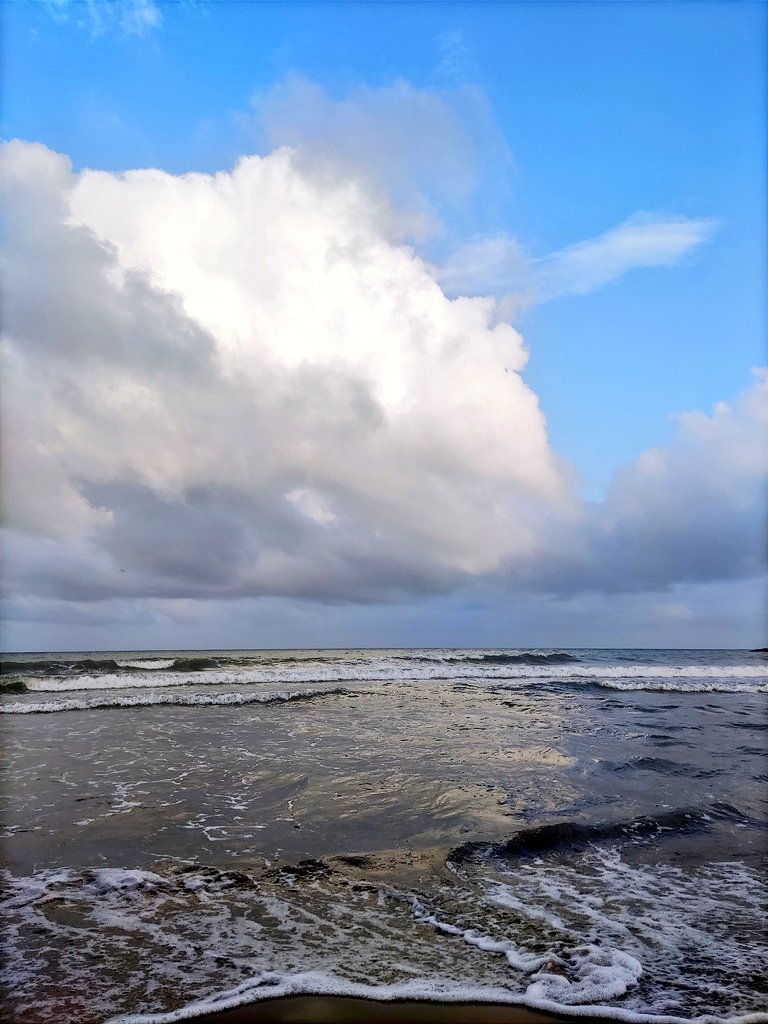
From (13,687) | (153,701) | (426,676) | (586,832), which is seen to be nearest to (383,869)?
(586,832)

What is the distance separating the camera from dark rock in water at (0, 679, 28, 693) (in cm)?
2398

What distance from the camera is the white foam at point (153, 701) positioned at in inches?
774

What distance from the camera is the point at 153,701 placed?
2100 cm

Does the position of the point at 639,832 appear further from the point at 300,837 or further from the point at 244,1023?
the point at 244,1023

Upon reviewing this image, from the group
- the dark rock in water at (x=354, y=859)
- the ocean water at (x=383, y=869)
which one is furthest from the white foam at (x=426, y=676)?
the dark rock in water at (x=354, y=859)

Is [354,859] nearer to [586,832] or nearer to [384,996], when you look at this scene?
[384,996]

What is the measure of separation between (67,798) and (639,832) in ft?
27.2

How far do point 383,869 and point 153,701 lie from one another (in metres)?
17.4

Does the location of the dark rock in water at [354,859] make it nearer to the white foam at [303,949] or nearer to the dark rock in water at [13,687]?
the white foam at [303,949]

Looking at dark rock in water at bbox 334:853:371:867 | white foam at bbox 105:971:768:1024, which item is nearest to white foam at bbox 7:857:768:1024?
white foam at bbox 105:971:768:1024

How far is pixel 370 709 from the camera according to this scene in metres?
18.9

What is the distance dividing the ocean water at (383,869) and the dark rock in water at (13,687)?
10.9 meters

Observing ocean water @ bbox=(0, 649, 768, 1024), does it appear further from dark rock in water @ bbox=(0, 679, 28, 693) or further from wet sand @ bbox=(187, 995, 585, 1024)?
dark rock in water @ bbox=(0, 679, 28, 693)

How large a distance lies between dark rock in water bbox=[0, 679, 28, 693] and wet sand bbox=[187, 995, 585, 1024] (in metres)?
25.4
